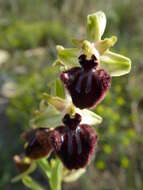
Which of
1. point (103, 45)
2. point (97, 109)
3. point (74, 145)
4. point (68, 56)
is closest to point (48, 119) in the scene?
point (74, 145)

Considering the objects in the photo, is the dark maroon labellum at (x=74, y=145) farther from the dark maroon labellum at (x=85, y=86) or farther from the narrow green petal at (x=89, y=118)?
the dark maroon labellum at (x=85, y=86)

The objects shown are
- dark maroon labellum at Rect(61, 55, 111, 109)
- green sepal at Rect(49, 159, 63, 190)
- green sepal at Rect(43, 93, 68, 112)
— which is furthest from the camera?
green sepal at Rect(49, 159, 63, 190)

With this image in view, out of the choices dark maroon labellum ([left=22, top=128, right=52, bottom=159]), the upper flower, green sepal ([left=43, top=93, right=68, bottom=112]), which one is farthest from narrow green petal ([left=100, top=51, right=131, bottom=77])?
dark maroon labellum ([left=22, top=128, right=52, bottom=159])

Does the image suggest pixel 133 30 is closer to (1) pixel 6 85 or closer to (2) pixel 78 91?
(1) pixel 6 85

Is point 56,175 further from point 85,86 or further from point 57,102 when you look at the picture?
point 85,86

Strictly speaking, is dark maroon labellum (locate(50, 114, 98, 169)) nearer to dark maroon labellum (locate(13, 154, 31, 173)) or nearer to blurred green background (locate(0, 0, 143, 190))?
dark maroon labellum (locate(13, 154, 31, 173))

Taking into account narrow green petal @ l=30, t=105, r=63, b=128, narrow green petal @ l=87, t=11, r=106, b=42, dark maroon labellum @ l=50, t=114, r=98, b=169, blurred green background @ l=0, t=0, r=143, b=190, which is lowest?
blurred green background @ l=0, t=0, r=143, b=190

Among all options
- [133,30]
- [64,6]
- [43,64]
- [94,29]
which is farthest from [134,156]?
[64,6]
